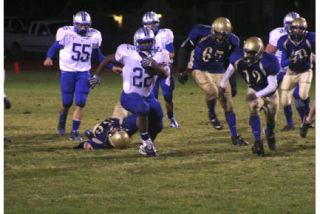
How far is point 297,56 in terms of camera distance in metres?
11.6

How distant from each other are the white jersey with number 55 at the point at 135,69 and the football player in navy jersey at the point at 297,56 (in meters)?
2.78

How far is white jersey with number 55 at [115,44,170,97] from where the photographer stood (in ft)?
31.3

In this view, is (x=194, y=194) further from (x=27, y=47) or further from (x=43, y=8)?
(x=43, y=8)

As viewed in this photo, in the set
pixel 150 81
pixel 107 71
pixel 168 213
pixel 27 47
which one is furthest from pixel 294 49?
pixel 27 47

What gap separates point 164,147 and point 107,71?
17141mm

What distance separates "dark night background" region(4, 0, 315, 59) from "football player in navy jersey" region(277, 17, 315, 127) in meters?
21.9

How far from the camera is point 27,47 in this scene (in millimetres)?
32281

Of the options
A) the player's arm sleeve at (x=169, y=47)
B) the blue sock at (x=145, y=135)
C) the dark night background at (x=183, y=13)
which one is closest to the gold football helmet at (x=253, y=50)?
the blue sock at (x=145, y=135)

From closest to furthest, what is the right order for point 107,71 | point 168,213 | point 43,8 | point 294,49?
point 168,213 < point 294,49 < point 107,71 < point 43,8

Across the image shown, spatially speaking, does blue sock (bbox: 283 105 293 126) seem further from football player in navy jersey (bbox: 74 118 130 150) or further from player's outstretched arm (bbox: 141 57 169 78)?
player's outstretched arm (bbox: 141 57 169 78)

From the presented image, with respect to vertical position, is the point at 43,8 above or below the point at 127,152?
below

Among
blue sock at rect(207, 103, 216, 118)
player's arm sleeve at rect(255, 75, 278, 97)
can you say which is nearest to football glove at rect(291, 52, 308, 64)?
blue sock at rect(207, 103, 216, 118)

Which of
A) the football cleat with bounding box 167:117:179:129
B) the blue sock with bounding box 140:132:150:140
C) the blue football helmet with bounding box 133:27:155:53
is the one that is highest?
the blue football helmet with bounding box 133:27:155:53

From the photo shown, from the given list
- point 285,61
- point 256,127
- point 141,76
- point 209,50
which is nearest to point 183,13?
point 285,61
